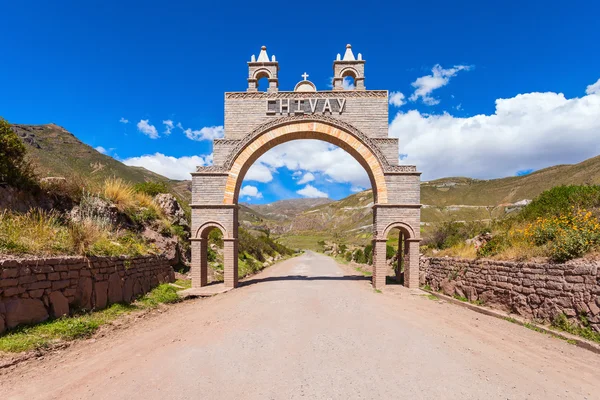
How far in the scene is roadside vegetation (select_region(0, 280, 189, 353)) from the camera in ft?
17.0

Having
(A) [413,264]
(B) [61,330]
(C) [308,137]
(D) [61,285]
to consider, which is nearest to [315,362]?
(B) [61,330]

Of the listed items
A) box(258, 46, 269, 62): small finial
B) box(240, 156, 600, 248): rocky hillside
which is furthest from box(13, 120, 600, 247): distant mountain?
box(258, 46, 269, 62): small finial

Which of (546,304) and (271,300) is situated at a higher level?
(546,304)

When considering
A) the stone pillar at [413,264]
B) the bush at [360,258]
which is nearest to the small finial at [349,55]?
the stone pillar at [413,264]

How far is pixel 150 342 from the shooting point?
5867 millimetres

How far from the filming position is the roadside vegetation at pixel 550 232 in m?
6.96

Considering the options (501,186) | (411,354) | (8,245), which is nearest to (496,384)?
(411,354)

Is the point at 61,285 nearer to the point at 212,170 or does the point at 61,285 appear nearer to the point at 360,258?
the point at 212,170

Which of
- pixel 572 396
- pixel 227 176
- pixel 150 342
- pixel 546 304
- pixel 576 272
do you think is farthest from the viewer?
pixel 227 176

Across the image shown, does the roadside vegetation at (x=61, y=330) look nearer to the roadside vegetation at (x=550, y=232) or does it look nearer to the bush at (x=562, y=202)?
the roadside vegetation at (x=550, y=232)

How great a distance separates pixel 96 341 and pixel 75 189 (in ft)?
22.1

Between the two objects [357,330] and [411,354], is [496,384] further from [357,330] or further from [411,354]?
[357,330]

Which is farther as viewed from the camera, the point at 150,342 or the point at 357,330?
the point at 357,330

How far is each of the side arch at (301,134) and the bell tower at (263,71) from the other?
1943 millimetres
